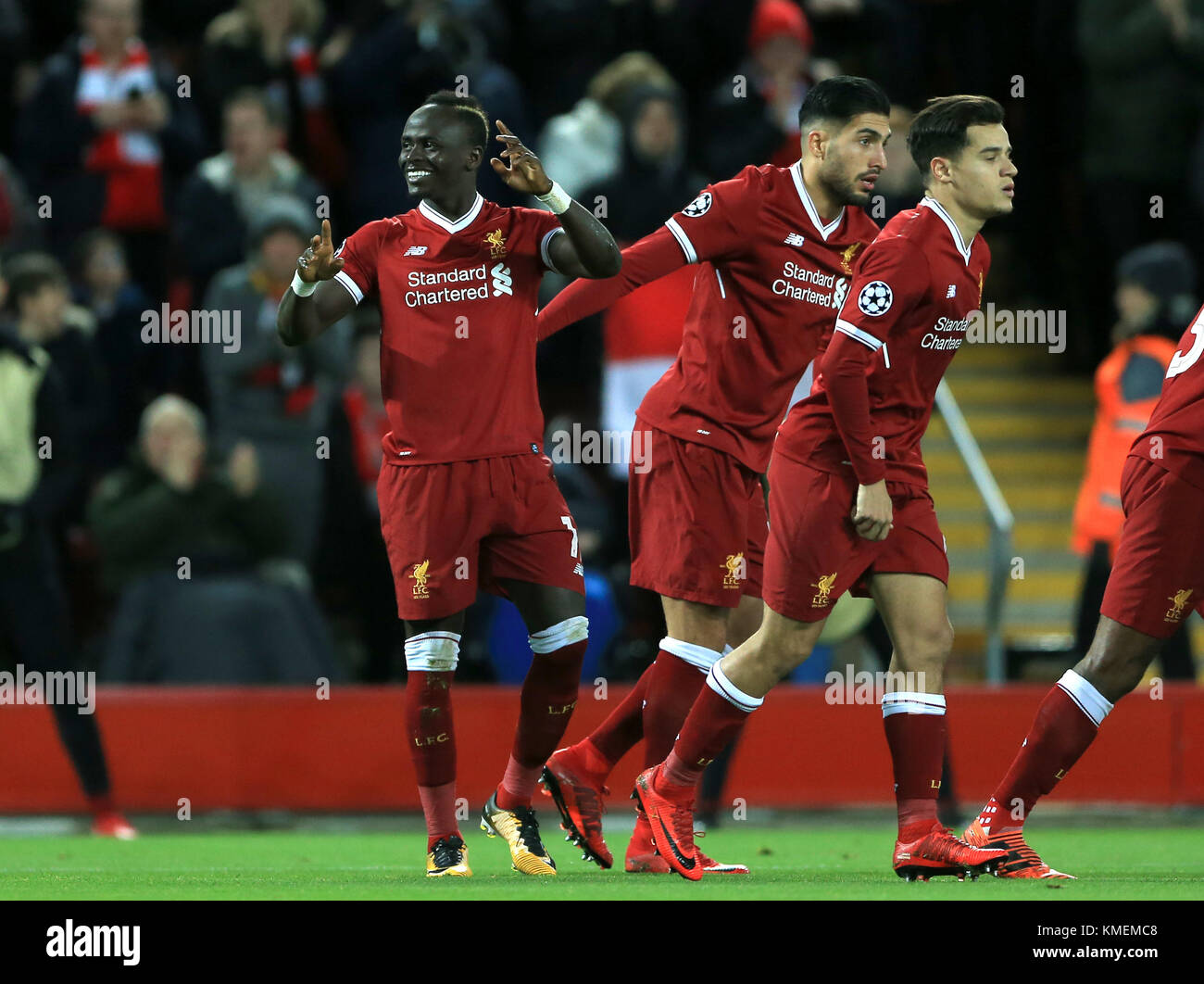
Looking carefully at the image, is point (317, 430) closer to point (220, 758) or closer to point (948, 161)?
point (220, 758)

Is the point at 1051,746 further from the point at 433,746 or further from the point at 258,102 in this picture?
the point at 258,102

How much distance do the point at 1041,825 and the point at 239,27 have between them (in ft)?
22.0

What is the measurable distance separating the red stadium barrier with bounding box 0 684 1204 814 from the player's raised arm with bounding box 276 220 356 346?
3.95m

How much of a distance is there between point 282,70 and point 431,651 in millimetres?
6835

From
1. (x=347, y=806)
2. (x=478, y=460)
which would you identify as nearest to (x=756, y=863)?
(x=478, y=460)

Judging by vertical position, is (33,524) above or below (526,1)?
below

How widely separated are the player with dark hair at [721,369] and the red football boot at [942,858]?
701mm

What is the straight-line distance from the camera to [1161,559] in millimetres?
6547

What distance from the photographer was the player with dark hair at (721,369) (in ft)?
23.8

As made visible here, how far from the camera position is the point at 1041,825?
10.5 m

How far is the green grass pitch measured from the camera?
21.1ft

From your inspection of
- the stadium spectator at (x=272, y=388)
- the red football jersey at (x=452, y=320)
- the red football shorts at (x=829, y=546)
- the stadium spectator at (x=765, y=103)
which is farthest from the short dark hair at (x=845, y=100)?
the stadium spectator at (x=765, y=103)

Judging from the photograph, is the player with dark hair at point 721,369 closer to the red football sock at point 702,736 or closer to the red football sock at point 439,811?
the red football sock at point 702,736

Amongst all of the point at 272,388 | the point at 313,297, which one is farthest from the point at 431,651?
the point at 272,388
